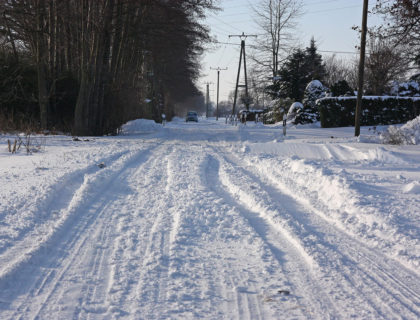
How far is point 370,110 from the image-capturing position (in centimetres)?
2358

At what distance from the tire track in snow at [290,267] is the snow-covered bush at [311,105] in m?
23.2

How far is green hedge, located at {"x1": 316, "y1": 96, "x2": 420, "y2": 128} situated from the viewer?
76.1 ft

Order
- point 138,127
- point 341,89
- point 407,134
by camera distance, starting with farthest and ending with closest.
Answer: point 341,89
point 138,127
point 407,134

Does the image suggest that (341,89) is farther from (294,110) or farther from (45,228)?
(45,228)

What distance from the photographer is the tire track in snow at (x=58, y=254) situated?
2.95 m

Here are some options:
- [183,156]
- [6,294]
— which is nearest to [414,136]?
[183,156]

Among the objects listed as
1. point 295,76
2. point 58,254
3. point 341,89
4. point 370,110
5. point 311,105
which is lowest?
point 58,254

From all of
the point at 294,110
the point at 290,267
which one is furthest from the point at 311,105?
the point at 290,267

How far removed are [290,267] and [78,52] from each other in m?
19.2

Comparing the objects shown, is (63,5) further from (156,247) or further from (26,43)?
(156,247)

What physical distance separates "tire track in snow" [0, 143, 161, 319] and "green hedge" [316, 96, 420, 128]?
1961 centimetres

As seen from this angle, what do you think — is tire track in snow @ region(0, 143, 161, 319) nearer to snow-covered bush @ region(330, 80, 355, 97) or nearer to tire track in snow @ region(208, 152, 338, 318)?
tire track in snow @ region(208, 152, 338, 318)

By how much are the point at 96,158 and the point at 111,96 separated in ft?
35.7

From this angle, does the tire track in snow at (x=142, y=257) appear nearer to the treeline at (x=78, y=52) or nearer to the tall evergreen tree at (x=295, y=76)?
the treeline at (x=78, y=52)
